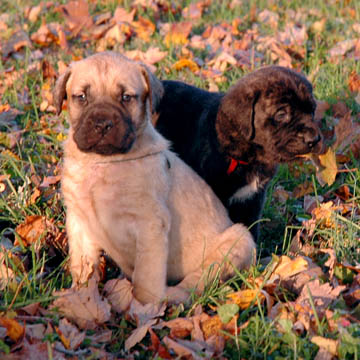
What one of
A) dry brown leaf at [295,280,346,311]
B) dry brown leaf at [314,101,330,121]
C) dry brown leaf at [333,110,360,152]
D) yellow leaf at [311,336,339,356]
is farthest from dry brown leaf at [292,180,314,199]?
yellow leaf at [311,336,339,356]

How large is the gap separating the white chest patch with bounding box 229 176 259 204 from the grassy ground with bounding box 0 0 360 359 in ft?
1.20

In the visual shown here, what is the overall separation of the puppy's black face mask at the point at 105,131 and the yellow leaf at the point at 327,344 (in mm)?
1509

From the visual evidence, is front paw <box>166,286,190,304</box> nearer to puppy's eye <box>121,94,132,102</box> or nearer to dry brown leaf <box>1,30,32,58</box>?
puppy's eye <box>121,94,132,102</box>

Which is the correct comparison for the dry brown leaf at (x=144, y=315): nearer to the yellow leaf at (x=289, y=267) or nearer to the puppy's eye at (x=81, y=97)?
the yellow leaf at (x=289, y=267)

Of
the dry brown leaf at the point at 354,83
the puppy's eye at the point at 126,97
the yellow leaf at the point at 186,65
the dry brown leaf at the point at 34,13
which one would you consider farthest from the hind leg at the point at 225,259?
the dry brown leaf at the point at 34,13

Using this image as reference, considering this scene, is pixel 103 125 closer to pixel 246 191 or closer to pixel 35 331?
pixel 35 331

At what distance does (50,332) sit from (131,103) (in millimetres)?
1441

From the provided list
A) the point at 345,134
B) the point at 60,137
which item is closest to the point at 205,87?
the point at 345,134

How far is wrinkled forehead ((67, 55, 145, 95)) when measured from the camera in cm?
357

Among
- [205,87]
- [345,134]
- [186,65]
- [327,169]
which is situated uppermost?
[186,65]

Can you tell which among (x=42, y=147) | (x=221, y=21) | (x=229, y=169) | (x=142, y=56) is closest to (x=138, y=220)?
(x=229, y=169)

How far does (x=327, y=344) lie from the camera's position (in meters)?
2.85

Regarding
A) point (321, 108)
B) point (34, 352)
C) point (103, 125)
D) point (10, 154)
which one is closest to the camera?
point (34, 352)

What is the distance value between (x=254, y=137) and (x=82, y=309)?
197 cm
